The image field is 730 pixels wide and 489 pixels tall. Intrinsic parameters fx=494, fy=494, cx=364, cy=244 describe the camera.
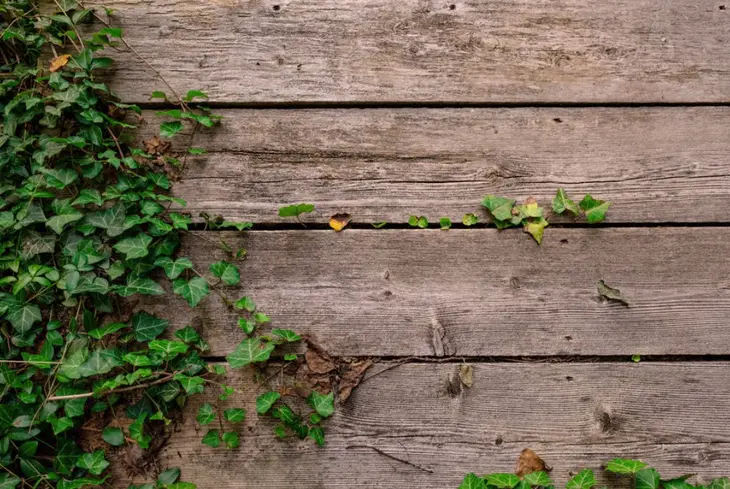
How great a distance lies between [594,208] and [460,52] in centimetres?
58

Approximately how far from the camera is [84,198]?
4.37 feet

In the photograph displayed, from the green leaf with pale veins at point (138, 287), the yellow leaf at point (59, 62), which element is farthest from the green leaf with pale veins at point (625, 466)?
the yellow leaf at point (59, 62)

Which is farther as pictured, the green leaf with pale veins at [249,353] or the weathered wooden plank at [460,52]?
the weathered wooden plank at [460,52]

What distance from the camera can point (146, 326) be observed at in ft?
4.44

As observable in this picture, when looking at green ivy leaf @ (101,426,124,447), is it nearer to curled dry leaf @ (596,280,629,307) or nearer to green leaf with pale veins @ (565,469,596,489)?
green leaf with pale veins @ (565,469,596,489)

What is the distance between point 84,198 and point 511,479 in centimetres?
138

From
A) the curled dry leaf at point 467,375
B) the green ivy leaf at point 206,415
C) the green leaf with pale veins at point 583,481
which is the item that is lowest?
the green ivy leaf at point 206,415

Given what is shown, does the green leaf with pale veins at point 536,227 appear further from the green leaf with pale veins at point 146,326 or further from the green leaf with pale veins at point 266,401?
the green leaf with pale veins at point 146,326

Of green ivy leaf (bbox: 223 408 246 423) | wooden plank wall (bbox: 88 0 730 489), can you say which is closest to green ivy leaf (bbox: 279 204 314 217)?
wooden plank wall (bbox: 88 0 730 489)

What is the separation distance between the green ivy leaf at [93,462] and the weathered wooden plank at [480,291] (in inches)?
15.2

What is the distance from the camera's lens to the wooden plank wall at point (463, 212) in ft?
4.56

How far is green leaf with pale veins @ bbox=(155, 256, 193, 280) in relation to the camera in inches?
51.8

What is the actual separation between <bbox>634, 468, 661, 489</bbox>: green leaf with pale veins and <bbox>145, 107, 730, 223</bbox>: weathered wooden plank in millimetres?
693

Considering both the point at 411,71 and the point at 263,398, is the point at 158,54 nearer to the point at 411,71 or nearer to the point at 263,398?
the point at 411,71
